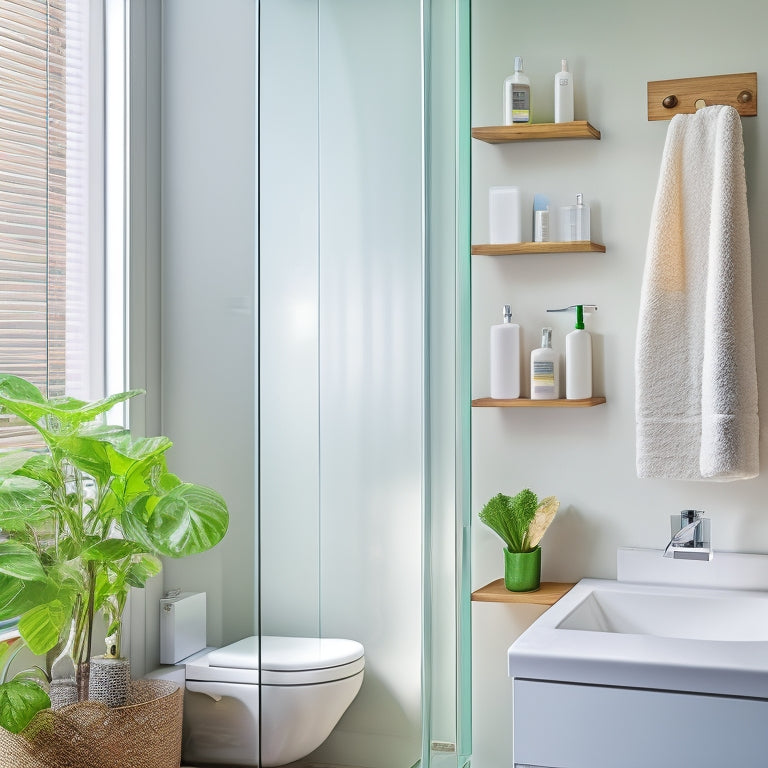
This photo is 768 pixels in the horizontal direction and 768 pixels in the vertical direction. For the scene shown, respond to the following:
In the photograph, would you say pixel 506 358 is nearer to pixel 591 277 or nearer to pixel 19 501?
pixel 591 277

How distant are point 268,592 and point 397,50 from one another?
0.97m

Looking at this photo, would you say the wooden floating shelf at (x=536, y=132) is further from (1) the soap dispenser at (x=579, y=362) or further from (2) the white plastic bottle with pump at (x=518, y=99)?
(1) the soap dispenser at (x=579, y=362)

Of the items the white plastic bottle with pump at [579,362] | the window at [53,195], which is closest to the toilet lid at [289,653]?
the window at [53,195]

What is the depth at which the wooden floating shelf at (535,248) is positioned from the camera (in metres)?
1.92

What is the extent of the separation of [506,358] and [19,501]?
983mm

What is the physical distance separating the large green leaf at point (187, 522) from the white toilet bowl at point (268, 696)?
21cm

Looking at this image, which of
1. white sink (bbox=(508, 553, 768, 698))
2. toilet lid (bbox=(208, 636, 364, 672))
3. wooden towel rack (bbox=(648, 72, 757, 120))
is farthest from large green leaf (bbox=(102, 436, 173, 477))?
wooden towel rack (bbox=(648, 72, 757, 120))

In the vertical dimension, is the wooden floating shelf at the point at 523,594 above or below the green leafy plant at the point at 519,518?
below

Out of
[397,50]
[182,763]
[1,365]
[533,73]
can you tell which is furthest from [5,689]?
[533,73]

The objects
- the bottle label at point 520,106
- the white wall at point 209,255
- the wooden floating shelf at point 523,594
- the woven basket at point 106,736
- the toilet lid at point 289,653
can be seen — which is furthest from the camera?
the bottle label at point 520,106

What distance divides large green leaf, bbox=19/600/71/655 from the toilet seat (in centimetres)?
28

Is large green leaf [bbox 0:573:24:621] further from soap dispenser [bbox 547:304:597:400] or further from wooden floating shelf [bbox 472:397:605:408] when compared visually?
soap dispenser [bbox 547:304:597:400]

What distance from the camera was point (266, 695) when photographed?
1322 millimetres

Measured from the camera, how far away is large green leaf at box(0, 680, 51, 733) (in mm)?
1416
